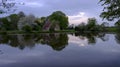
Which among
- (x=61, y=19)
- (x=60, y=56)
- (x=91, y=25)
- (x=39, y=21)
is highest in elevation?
(x=61, y=19)

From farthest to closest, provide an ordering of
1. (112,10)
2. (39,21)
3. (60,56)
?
(39,21), (60,56), (112,10)

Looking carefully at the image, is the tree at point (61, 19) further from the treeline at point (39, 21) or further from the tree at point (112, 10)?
the tree at point (112, 10)

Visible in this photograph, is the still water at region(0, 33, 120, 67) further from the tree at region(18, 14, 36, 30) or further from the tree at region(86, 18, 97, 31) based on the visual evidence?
the tree at region(86, 18, 97, 31)

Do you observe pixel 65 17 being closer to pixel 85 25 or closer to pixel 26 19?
pixel 85 25

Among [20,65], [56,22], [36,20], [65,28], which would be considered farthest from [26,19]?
Result: [20,65]

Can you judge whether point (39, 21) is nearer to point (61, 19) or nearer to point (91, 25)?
point (61, 19)

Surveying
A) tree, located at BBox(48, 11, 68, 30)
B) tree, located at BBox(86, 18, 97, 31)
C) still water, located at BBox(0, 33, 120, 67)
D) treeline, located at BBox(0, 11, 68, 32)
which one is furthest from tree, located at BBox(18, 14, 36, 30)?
still water, located at BBox(0, 33, 120, 67)

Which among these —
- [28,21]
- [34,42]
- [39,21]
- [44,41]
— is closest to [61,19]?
[39,21]

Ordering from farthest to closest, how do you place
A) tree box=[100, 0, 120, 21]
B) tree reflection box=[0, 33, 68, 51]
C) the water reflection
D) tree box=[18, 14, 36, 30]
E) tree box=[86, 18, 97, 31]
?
tree box=[86, 18, 97, 31] < tree box=[18, 14, 36, 30] < the water reflection < tree reflection box=[0, 33, 68, 51] < tree box=[100, 0, 120, 21]

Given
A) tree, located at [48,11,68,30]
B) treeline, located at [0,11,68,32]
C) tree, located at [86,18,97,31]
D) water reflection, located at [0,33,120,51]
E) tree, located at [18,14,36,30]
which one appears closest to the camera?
water reflection, located at [0,33,120,51]

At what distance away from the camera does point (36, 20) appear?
87562 millimetres

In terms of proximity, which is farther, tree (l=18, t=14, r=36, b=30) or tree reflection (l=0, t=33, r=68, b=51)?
tree (l=18, t=14, r=36, b=30)

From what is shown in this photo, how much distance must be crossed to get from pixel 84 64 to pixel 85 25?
77132 mm

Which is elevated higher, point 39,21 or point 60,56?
point 39,21
